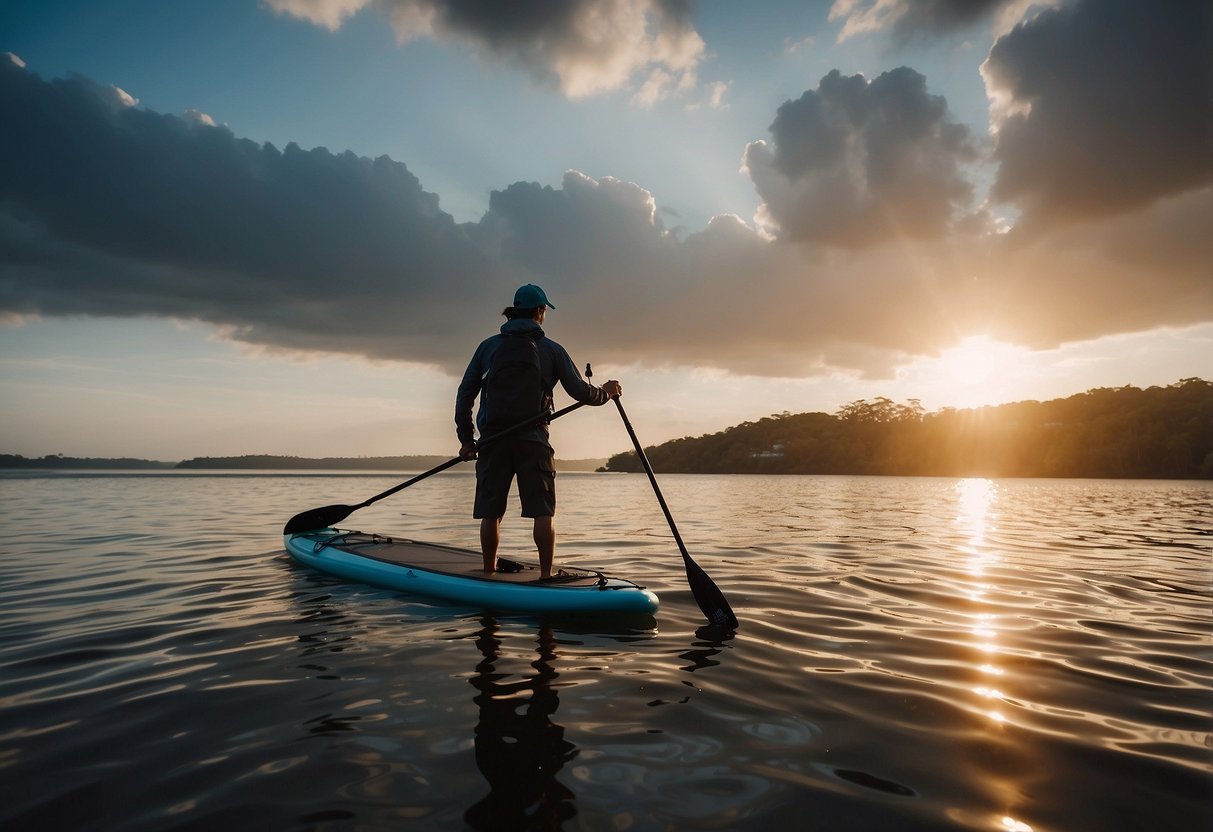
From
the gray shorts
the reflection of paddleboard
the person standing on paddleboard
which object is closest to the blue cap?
the person standing on paddleboard

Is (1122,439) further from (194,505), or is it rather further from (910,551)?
(194,505)

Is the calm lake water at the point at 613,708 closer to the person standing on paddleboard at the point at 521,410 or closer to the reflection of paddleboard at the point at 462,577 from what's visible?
the reflection of paddleboard at the point at 462,577

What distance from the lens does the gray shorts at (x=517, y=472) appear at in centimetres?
602

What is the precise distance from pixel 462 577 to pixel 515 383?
2.07m

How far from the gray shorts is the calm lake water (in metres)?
1.09

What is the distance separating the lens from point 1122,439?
92062 millimetres

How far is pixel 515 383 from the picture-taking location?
620cm

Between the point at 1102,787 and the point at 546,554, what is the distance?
446 cm

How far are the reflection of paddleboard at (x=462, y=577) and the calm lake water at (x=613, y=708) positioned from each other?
20cm

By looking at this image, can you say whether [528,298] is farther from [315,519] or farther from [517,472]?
[315,519]

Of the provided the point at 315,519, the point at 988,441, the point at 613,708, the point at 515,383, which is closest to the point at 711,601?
the point at 613,708

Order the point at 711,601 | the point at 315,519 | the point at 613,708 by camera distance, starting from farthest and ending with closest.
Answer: the point at 315,519 < the point at 711,601 < the point at 613,708

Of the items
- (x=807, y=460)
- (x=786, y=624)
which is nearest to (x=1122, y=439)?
(x=807, y=460)

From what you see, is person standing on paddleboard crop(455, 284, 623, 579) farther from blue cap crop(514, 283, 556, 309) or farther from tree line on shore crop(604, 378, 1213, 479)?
tree line on shore crop(604, 378, 1213, 479)
